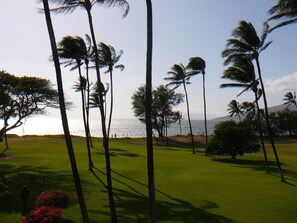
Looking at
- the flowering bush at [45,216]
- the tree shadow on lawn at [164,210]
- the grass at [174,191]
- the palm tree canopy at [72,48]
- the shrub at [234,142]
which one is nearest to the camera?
the flowering bush at [45,216]

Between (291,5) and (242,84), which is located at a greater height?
(291,5)

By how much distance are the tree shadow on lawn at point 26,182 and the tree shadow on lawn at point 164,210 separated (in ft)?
17.8

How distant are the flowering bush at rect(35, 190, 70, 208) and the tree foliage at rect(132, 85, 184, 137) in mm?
60322

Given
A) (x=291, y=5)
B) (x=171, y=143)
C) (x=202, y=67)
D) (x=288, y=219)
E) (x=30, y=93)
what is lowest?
(x=288, y=219)

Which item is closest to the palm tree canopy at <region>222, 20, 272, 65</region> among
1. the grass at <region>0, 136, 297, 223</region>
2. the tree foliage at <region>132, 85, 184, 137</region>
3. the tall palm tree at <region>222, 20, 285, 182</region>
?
the tall palm tree at <region>222, 20, 285, 182</region>

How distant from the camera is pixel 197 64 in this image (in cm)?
4984

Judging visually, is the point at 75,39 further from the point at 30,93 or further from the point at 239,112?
the point at 239,112

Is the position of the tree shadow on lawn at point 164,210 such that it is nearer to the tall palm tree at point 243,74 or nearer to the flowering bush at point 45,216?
the flowering bush at point 45,216

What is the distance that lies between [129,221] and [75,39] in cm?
1946

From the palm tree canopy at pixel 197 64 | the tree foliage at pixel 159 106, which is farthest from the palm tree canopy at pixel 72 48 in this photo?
the tree foliage at pixel 159 106

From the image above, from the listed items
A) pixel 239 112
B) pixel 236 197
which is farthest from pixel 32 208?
pixel 239 112

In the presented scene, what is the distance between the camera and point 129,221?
1527 centimetres

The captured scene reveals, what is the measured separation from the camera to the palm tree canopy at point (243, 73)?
29109 millimetres

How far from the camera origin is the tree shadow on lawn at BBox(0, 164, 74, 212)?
62.4ft
